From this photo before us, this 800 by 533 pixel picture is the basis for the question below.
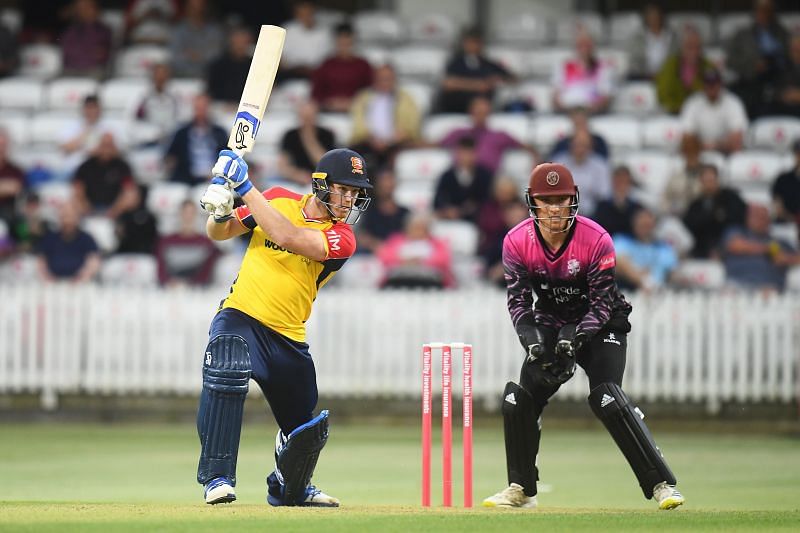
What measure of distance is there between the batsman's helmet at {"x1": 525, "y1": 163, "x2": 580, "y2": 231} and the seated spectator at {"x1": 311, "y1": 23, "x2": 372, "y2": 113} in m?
9.51

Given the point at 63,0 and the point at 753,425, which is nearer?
the point at 753,425

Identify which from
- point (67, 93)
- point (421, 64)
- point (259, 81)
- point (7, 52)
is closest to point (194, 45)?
point (67, 93)

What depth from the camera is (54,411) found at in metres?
15.6

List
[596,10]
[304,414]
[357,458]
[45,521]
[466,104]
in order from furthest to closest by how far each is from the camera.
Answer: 1. [596,10]
2. [466,104]
3. [357,458]
4. [304,414]
5. [45,521]

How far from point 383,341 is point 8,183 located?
4967mm

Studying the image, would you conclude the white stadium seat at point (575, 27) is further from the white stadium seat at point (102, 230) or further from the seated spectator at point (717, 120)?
the white stadium seat at point (102, 230)

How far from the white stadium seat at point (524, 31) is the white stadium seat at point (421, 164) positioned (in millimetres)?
2552

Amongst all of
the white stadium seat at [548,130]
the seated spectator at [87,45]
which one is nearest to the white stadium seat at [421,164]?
the white stadium seat at [548,130]

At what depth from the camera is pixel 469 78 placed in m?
17.7

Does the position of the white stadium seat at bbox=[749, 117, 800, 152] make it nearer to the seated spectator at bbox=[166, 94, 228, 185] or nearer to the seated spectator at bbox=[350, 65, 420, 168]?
the seated spectator at bbox=[350, 65, 420, 168]

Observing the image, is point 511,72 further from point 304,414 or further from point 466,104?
point 304,414

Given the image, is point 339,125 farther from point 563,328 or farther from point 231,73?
point 563,328

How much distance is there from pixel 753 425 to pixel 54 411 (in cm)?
741

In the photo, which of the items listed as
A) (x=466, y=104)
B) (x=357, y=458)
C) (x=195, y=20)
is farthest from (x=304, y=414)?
(x=195, y=20)
